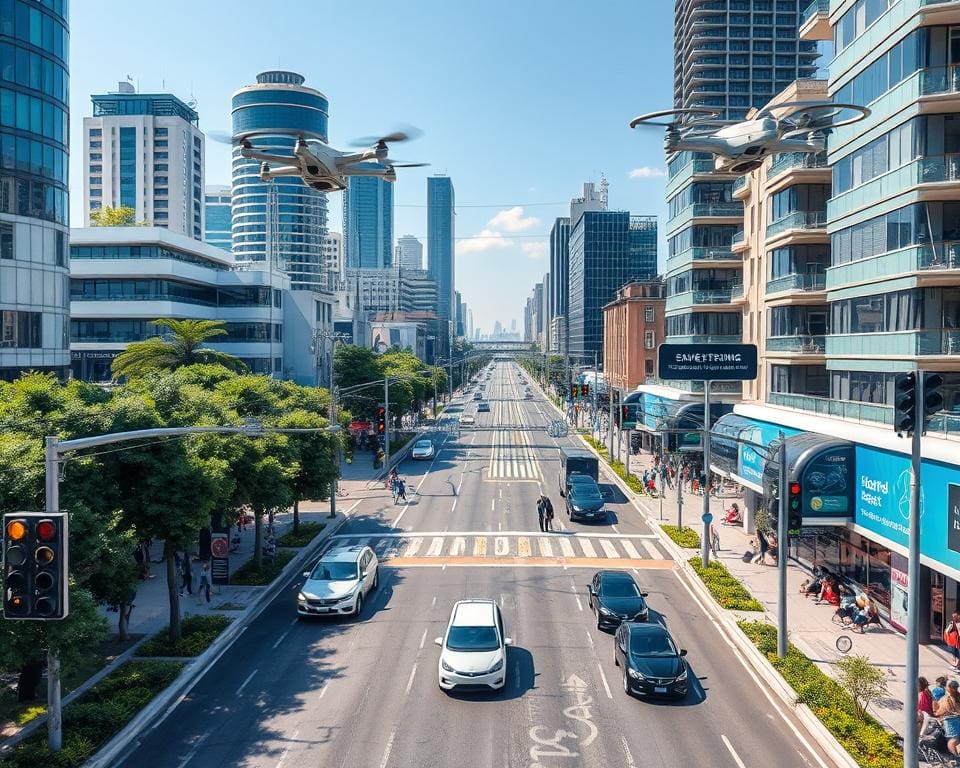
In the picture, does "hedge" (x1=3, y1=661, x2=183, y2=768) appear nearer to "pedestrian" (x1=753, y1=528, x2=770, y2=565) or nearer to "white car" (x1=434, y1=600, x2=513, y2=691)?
"white car" (x1=434, y1=600, x2=513, y2=691)

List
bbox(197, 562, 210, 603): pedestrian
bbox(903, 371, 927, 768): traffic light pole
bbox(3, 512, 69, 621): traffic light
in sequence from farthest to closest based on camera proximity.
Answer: bbox(197, 562, 210, 603): pedestrian, bbox(903, 371, 927, 768): traffic light pole, bbox(3, 512, 69, 621): traffic light

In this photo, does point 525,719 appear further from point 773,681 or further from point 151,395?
point 151,395

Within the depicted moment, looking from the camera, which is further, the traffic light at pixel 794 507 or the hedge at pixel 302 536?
the hedge at pixel 302 536

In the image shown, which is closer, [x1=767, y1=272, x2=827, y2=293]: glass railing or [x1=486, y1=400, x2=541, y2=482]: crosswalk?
[x1=767, y1=272, x2=827, y2=293]: glass railing

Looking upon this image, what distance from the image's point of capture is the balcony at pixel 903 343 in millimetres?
24219

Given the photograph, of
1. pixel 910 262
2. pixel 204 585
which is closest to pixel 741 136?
pixel 910 262

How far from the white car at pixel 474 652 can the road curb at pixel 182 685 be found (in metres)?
6.70

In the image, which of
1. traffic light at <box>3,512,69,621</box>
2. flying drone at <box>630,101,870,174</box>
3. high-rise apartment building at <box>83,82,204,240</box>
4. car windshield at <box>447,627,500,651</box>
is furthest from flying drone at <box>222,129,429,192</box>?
high-rise apartment building at <box>83,82,204,240</box>

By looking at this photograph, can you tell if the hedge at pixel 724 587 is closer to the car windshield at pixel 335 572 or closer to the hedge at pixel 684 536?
the hedge at pixel 684 536

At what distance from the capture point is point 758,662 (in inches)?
858

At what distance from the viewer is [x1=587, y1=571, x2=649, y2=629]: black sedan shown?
24.2 metres

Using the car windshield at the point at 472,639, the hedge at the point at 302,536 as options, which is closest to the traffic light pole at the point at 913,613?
the car windshield at the point at 472,639

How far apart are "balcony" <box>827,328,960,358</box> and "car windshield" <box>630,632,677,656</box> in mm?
12620

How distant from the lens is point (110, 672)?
838 inches
